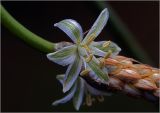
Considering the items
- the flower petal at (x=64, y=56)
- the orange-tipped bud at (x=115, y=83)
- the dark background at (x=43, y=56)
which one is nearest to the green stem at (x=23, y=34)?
the flower petal at (x=64, y=56)

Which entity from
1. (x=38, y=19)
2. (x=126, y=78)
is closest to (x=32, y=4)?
(x=38, y=19)

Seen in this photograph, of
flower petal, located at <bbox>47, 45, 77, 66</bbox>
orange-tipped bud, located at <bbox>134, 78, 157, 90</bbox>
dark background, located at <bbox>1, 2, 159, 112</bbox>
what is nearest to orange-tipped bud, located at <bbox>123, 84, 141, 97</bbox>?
orange-tipped bud, located at <bbox>134, 78, 157, 90</bbox>

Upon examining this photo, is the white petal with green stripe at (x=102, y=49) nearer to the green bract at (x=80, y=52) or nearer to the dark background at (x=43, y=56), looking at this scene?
the green bract at (x=80, y=52)

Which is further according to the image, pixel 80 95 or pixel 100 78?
pixel 80 95

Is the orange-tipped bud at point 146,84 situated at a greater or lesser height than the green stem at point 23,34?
lesser

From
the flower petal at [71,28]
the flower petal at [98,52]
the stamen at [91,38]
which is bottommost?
the flower petal at [98,52]

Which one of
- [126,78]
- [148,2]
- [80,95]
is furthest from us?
[148,2]

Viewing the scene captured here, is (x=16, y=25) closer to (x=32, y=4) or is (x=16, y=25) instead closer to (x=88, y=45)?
(x=88, y=45)
